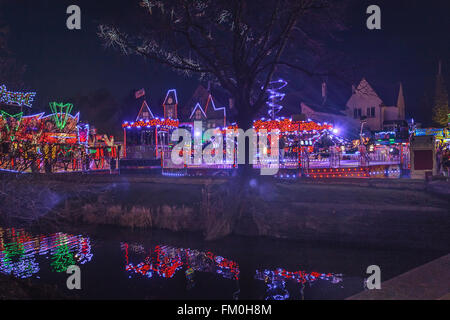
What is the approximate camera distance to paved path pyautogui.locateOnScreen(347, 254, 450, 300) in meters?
5.20

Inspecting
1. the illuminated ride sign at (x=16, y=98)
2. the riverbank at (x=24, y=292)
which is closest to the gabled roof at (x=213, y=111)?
the illuminated ride sign at (x=16, y=98)

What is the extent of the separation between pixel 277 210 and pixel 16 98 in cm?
1673

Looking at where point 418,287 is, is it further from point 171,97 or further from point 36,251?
point 171,97

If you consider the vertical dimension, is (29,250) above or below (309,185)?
below

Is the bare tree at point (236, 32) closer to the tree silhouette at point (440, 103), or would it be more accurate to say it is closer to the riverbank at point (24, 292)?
the riverbank at point (24, 292)

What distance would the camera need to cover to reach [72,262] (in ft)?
35.1

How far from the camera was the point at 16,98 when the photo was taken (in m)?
21.0

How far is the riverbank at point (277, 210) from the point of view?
35.7 ft

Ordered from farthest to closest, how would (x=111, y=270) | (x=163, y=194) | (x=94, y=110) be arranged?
(x=94, y=110)
(x=163, y=194)
(x=111, y=270)

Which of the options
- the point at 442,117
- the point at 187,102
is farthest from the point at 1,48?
the point at 442,117

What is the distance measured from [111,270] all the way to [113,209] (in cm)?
571

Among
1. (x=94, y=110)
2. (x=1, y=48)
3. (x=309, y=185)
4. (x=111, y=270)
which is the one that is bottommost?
(x=111, y=270)

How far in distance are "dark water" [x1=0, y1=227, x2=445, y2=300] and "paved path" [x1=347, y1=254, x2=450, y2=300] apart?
213cm
